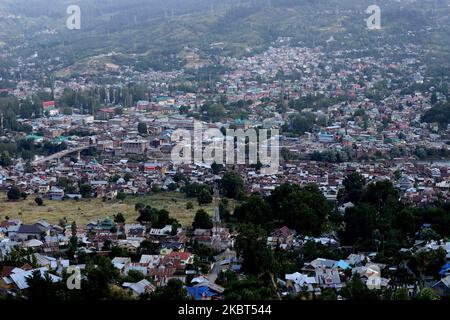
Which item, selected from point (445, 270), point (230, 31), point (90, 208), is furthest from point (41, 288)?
point (230, 31)

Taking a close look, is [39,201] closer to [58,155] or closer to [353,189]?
[58,155]

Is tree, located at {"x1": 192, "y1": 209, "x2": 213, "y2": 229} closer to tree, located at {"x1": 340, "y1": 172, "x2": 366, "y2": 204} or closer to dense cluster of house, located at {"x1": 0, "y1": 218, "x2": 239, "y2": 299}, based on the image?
dense cluster of house, located at {"x1": 0, "y1": 218, "x2": 239, "y2": 299}

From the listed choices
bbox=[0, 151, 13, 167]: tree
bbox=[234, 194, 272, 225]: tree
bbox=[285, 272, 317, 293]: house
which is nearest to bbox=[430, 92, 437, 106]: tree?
bbox=[0, 151, 13, 167]: tree

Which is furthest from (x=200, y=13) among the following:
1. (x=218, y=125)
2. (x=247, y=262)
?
(x=247, y=262)

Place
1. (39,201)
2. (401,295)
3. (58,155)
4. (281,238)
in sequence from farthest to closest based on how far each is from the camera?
(58,155)
(39,201)
(281,238)
(401,295)

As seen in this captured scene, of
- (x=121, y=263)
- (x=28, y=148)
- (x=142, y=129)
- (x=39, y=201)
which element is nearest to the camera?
(x=121, y=263)

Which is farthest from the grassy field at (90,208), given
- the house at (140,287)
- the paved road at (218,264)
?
the house at (140,287)

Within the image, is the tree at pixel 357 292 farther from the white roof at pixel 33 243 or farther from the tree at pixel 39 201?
the tree at pixel 39 201
